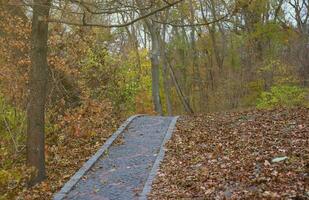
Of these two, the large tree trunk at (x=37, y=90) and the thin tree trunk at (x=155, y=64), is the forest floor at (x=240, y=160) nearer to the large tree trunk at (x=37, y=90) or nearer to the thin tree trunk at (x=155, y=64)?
the large tree trunk at (x=37, y=90)

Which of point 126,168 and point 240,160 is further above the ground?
point 240,160

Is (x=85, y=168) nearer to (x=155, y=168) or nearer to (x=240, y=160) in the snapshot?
(x=155, y=168)

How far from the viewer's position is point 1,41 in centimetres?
1480

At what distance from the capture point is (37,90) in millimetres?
10094

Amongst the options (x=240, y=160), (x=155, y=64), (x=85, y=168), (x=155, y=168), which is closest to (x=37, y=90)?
(x=85, y=168)

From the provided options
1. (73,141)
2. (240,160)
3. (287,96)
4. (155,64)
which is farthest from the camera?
(155,64)

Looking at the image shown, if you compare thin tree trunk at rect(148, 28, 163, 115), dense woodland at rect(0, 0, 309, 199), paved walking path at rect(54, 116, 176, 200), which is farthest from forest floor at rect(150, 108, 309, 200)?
thin tree trunk at rect(148, 28, 163, 115)

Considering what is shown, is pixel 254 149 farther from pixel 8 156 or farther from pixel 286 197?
pixel 8 156

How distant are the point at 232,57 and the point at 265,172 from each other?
68.0ft

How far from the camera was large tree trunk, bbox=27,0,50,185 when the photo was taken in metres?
9.90

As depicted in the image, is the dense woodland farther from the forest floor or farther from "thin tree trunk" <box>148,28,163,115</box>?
the forest floor

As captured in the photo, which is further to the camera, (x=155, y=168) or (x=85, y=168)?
(x=85, y=168)

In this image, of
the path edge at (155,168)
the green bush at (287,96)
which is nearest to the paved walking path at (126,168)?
the path edge at (155,168)

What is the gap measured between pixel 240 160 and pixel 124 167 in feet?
9.13
